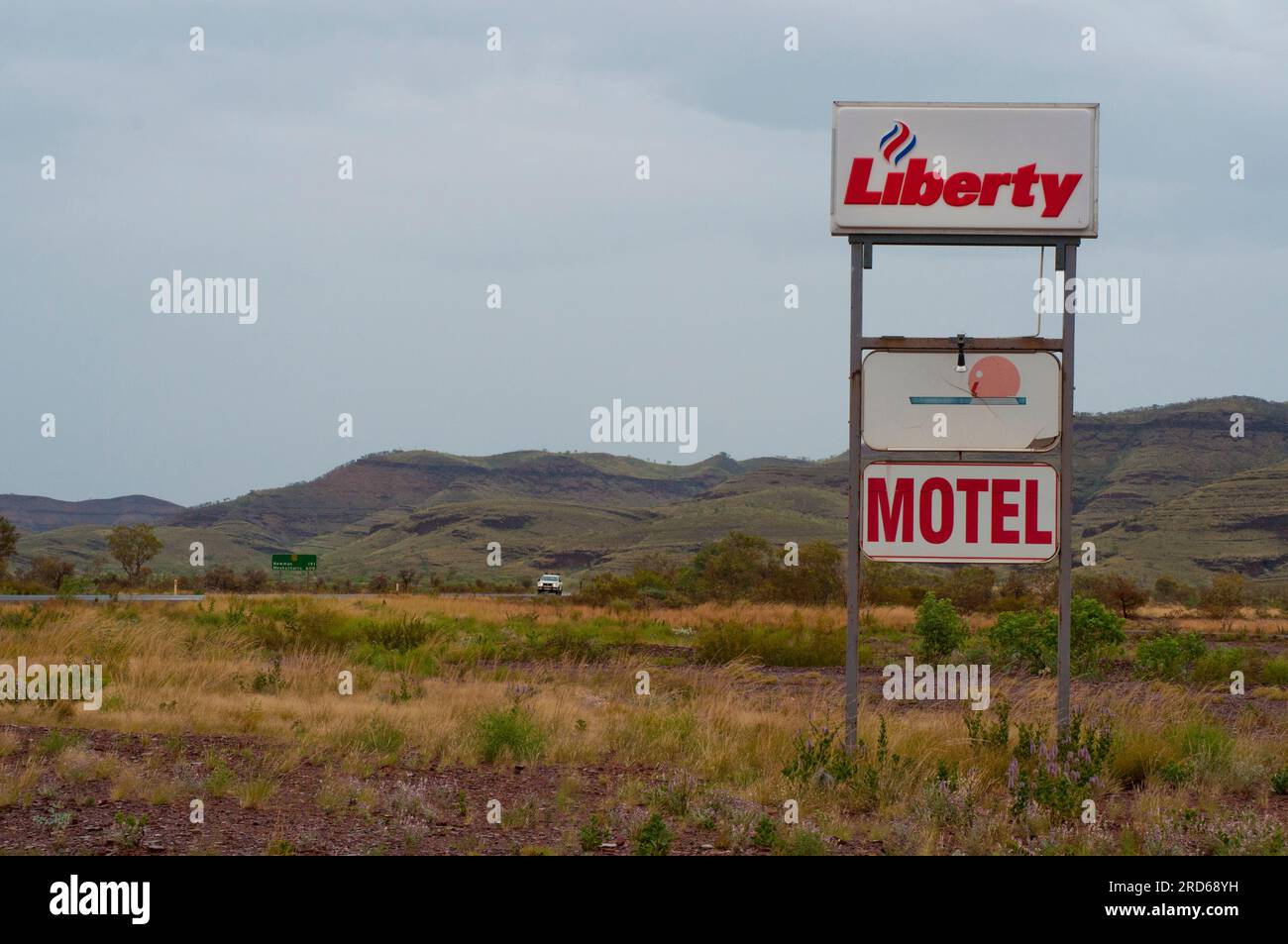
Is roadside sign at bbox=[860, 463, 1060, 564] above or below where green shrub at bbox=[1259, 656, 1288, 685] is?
above

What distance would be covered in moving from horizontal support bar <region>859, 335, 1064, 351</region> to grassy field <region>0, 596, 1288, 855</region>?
10.7 feet

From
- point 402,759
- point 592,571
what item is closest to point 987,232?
point 402,759

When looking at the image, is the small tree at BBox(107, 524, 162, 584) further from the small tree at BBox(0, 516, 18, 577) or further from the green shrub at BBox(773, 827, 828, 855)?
the green shrub at BBox(773, 827, 828, 855)

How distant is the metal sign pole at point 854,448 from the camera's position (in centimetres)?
1023

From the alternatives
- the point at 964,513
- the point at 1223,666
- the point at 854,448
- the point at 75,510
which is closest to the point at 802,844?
the point at 964,513

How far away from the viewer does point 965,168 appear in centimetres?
1048

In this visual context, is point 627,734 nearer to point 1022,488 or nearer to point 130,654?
point 1022,488

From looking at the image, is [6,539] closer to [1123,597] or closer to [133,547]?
[133,547]

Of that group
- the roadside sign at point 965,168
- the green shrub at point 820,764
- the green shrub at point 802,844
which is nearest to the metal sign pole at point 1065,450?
the roadside sign at point 965,168

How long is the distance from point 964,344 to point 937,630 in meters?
11.2

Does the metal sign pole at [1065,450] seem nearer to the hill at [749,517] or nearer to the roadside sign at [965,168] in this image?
the roadside sign at [965,168]

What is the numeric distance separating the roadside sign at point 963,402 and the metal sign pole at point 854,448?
0.08 m

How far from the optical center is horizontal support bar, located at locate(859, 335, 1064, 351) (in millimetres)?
10531

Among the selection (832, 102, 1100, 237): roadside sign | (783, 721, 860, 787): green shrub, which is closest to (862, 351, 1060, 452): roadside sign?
(832, 102, 1100, 237): roadside sign
